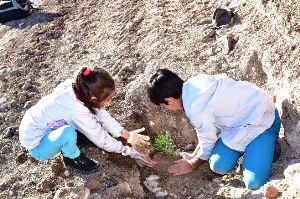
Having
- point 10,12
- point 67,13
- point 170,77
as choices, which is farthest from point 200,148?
point 10,12

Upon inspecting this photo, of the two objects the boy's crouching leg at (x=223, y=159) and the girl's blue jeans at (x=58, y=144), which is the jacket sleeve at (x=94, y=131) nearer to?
the girl's blue jeans at (x=58, y=144)

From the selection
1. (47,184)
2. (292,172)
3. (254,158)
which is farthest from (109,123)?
(292,172)

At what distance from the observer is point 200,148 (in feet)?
11.8

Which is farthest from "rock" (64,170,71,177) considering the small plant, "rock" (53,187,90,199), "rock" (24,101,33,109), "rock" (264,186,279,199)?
"rock" (264,186,279,199)

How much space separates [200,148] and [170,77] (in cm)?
69

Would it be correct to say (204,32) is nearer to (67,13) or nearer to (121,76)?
(121,76)

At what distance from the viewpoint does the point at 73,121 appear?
3428mm

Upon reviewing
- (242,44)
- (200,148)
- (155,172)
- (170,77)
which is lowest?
(155,172)

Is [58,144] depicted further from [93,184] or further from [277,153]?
→ [277,153]

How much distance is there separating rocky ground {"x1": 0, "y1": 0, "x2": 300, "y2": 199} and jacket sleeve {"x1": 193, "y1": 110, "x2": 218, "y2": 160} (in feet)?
0.90

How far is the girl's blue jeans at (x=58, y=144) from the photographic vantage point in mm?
3371

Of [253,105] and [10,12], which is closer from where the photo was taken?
[253,105]

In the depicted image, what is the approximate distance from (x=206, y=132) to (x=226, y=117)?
19 centimetres

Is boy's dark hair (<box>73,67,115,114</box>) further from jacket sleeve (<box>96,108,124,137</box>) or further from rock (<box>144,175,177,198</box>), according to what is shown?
rock (<box>144,175,177,198</box>)
